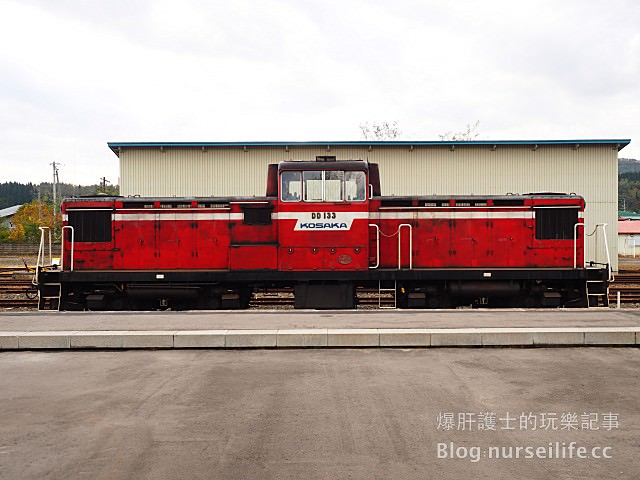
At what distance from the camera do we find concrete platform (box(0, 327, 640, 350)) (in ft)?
27.1

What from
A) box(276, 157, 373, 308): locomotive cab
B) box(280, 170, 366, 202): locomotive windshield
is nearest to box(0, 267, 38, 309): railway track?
box(276, 157, 373, 308): locomotive cab

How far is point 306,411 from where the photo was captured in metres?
5.41

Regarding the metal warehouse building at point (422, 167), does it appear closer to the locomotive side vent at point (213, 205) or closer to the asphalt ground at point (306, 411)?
the locomotive side vent at point (213, 205)

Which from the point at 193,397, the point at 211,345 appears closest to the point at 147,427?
the point at 193,397

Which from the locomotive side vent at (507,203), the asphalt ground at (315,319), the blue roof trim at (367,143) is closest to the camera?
the asphalt ground at (315,319)

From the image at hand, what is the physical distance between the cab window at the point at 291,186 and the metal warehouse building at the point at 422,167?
36.4ft

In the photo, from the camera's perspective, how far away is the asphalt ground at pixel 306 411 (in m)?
4.16

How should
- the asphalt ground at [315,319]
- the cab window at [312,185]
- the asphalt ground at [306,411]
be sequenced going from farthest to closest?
the cab window at [312,185]
the asphalt ground at [315,319]
the asphalt ground at [306,411]

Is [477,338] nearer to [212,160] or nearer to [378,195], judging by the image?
[378,195]

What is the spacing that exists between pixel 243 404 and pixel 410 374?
233 centimetres

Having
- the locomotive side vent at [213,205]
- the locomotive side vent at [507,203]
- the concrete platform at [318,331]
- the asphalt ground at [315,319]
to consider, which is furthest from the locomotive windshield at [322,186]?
the locomotive side vent at [507,203]

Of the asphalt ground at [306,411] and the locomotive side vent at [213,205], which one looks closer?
the asphalt ground at [306,411]

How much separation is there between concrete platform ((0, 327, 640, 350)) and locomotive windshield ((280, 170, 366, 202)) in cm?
433

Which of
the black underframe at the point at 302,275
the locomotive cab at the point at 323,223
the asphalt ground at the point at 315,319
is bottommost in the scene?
the asphalt ground at the point at 315,319
